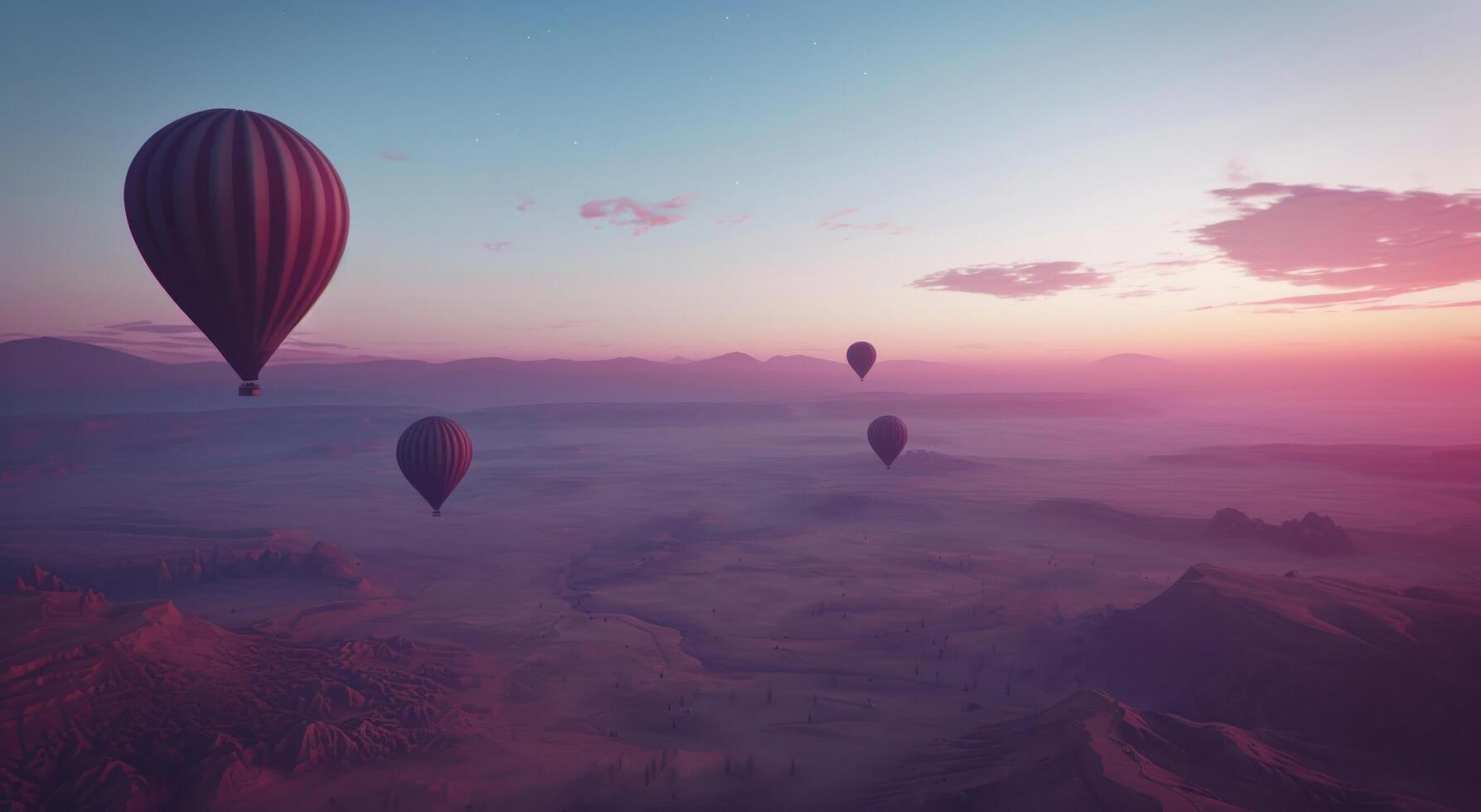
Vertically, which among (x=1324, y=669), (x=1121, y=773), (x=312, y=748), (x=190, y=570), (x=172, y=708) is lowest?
(x=190, y=570)

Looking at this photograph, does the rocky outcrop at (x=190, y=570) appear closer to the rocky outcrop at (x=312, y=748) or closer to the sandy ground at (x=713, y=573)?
the sandy ground at (x=713, y=573)

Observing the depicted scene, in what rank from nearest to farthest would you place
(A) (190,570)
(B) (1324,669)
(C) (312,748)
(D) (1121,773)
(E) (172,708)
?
(D) (1121,773), (C) (312,748), (E) (172,708), (B) (1324,669), (A) (190,570)

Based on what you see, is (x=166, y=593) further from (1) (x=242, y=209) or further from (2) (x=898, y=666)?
(2) (x=898, y=666)

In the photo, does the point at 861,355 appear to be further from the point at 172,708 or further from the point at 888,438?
the point at 172,708

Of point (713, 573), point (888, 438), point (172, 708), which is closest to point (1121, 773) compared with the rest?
point (172, 708)

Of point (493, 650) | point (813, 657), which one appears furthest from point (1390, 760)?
point (493, 650)

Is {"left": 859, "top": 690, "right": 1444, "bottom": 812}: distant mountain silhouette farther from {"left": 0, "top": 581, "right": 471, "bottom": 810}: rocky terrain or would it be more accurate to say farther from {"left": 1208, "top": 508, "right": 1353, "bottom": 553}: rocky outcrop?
{"left": 1208, "top": 508, "right": 1353, "bottom": 553}: rocky outcrop

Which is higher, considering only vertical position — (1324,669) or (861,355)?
(861,355)

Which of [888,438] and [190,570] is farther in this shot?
[888,438]
